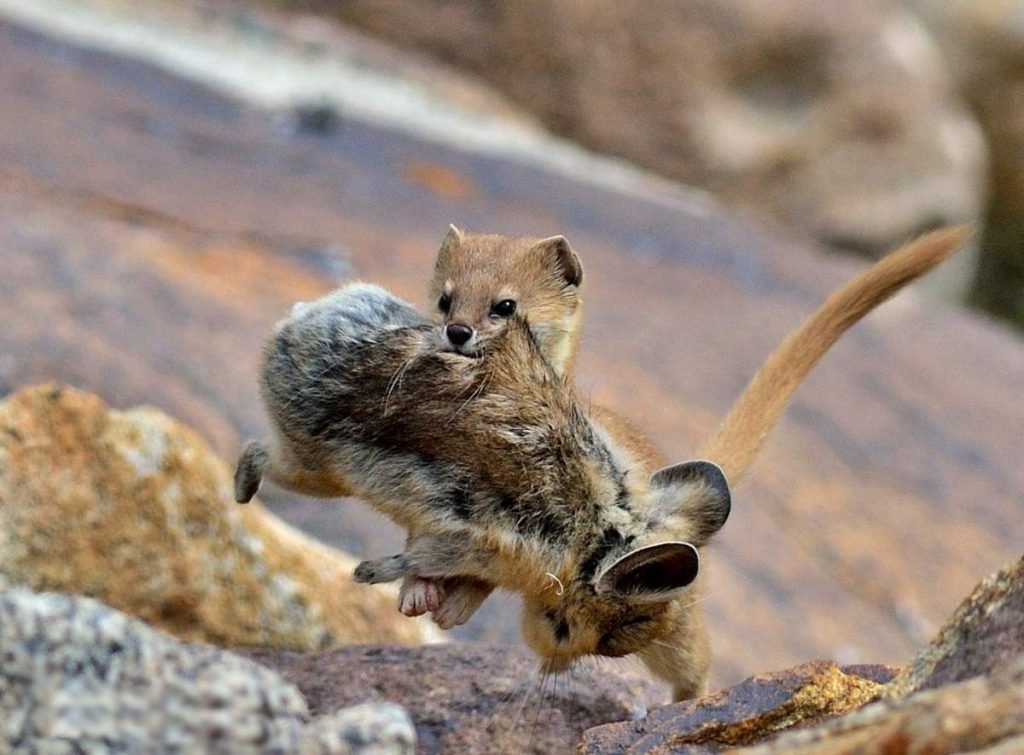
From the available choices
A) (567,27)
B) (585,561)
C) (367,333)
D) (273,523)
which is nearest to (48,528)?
(273,523)

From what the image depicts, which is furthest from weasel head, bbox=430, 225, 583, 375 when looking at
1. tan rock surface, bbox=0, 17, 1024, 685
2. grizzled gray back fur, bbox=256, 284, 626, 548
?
grizzled gray back fur, bbox=256, 284, 626, 548

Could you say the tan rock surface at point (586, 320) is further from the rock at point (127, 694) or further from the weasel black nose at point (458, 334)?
the rock at point (127, 694)

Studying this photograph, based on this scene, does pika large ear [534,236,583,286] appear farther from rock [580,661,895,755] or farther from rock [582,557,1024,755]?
rock [580,661,895,755]

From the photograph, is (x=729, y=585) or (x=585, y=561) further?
(x=729, y=585)

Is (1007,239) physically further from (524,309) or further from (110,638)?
(110,638)

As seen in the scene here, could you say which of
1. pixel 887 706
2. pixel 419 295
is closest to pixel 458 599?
pixel 887 706

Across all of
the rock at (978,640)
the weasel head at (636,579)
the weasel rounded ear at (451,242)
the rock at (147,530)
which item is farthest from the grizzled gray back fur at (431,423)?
the weasel rounded ear at (451,242)

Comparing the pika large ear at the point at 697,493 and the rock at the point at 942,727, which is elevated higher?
the pika large ear at the point at 697,493
